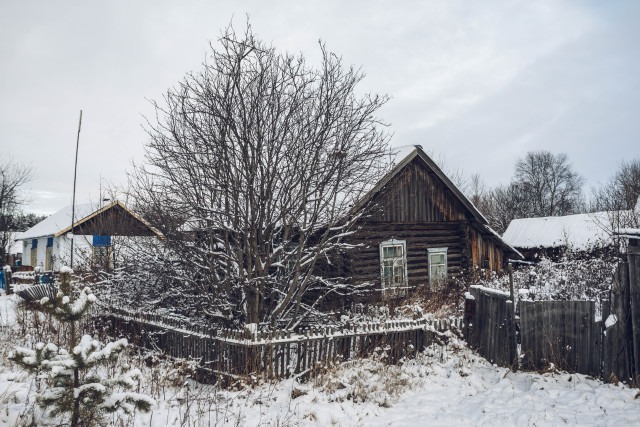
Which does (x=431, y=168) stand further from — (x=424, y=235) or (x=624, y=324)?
(x=624, y=324)

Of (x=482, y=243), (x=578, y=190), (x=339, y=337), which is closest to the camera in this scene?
(x=339, y=337)

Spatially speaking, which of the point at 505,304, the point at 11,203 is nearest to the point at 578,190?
the point at 505,304

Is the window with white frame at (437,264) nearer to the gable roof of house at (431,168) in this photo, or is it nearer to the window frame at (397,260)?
the window frame at (397,260)

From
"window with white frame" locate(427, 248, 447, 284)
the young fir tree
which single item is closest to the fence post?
the young fir tree

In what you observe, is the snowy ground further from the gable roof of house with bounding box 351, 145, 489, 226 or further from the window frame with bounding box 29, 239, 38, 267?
the window frame with bounding box 29, 239, 38, 267

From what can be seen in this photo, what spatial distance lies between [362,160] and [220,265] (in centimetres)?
364

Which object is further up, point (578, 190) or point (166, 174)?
point (578, 190)

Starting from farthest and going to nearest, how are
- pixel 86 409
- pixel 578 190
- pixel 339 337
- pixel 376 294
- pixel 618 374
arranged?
pixel 578 190
pixel 376 294
pixel 339 337
pixel 618 374
pixel 86 409

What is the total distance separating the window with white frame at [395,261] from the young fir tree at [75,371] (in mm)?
11419

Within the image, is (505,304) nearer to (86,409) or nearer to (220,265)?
(220,265)

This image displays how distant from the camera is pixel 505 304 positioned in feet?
26.9

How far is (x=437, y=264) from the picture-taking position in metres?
17.0

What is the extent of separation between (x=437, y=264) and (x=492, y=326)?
8508mm

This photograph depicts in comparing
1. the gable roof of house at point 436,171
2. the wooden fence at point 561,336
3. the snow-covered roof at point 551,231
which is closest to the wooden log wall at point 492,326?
the wooden fence at point 561,336
